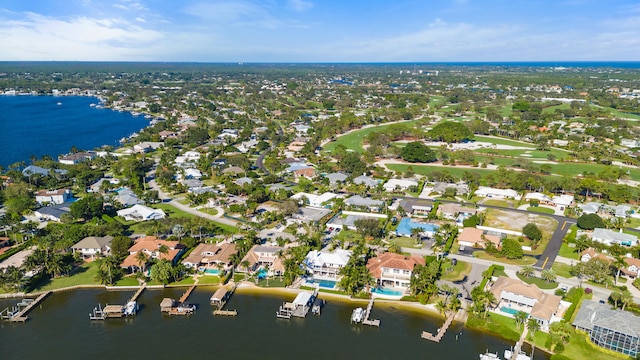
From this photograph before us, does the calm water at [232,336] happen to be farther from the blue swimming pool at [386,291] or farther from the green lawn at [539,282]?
the green lawn at [539,282]

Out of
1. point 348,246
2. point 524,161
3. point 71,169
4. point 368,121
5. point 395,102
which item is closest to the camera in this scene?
point 348,246

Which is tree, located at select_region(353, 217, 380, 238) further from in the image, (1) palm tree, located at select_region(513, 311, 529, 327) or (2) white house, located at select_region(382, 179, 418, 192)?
(2) white house, located at select_region(382, 179, 418, 192)

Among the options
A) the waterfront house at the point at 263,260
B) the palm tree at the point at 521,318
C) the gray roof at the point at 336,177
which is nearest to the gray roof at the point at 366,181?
the gray roof at the point at 336,177

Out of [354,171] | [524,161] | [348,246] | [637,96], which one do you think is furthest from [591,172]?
[637,96]

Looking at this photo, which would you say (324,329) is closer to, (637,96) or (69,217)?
(69,217)

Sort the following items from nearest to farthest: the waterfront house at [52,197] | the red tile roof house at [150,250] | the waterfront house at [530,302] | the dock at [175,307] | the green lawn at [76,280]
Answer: the waterfront house at [530,302]
the dock at [175,307]
the green lawn at [76,280]
the red tile roof house at [150,250]
the waterfront house at [52,197]

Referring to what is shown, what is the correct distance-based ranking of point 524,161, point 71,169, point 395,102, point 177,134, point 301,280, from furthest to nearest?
point 395,102, point 177,134, point 524,161, point 71,169, point 301,280

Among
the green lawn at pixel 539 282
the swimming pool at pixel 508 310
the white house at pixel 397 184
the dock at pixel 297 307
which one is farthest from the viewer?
the white house at pixel 397 184
